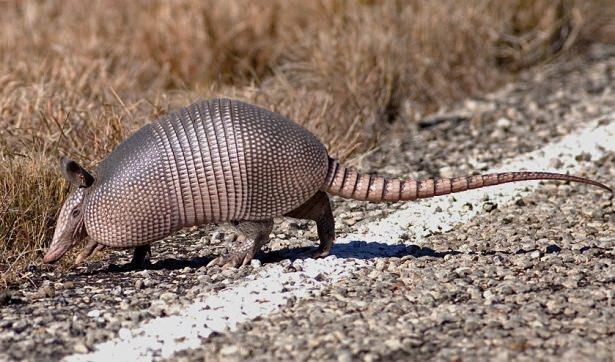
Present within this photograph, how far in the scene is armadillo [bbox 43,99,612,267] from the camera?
5.25m

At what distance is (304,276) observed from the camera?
5.43 metres

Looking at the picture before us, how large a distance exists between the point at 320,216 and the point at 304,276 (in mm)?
400

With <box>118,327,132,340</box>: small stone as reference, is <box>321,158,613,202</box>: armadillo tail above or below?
above

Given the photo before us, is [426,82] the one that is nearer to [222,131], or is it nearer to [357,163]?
[357,163]

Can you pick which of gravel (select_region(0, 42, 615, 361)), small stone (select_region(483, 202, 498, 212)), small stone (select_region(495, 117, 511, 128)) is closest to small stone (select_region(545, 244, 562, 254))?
gravel (select_region(0, 42, 615, 361))

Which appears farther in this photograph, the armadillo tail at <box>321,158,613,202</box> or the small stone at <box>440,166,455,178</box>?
the small stone at <box>440,166,455,178</box>

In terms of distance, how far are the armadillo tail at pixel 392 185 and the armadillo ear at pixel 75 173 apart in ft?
3.96

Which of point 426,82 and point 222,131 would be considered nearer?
point 222,131

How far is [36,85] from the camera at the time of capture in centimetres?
728

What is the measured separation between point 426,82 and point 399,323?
465 cm

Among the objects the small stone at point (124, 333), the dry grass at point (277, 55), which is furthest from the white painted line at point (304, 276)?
the dry grass at point (277, 55)

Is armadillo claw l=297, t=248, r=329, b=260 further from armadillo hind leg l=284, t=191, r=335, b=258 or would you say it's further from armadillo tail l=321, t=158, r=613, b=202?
armadillo tail l=321, t=158, r=613, b=202

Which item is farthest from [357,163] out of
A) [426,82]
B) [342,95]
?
[426,82]

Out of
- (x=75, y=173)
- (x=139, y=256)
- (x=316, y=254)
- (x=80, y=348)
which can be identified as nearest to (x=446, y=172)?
(x=316, y=254)
